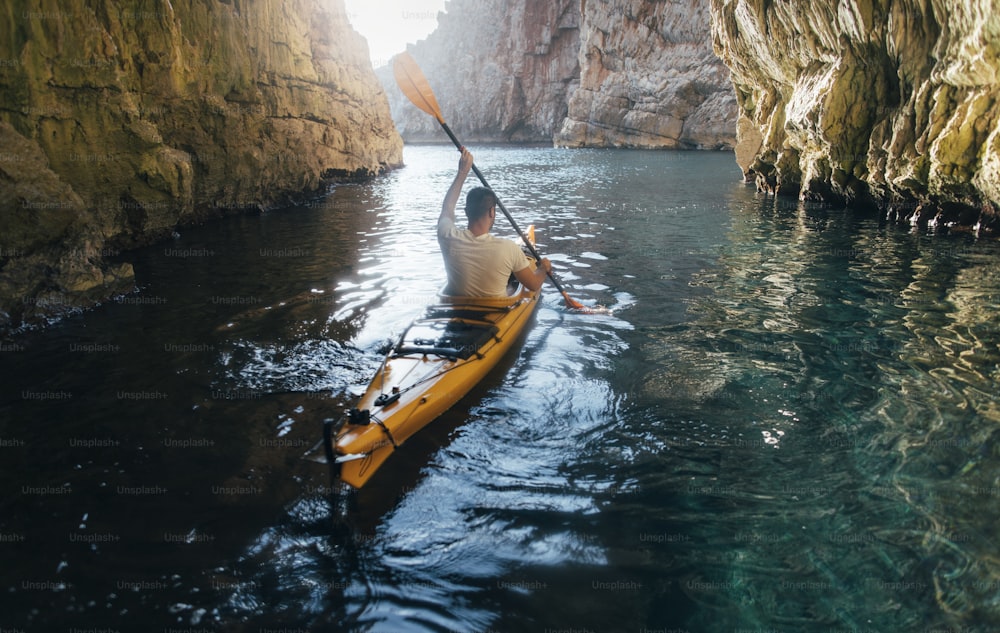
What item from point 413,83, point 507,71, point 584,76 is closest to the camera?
point 413,83

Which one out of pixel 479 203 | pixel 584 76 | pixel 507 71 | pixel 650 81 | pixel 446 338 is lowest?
pixel 446 338

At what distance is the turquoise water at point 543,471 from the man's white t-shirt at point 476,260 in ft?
2.78

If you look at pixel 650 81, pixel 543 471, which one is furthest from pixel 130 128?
pixel 650 81

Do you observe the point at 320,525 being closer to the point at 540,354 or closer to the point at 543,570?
the point at 543,570

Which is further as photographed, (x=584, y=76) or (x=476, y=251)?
(x=584, y=76)

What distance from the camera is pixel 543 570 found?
3266mm

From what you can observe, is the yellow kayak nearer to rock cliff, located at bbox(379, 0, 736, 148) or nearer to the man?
the man

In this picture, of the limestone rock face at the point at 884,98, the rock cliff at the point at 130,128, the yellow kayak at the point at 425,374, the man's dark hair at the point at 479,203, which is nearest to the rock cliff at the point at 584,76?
the limestone rock face at the point at 884,98

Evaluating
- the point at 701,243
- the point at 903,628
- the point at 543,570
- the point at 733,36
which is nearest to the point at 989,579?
the point at 903,628

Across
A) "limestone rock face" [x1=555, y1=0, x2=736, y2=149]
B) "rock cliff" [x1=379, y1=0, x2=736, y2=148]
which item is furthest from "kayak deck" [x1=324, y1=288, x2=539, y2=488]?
"rock cliff" [x1=379, y1=0, x2=736, y2=148]

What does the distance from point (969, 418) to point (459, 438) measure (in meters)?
3.97

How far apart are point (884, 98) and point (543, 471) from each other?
13.2 metres

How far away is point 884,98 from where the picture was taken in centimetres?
1273

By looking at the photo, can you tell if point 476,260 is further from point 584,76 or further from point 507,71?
point 507,71
